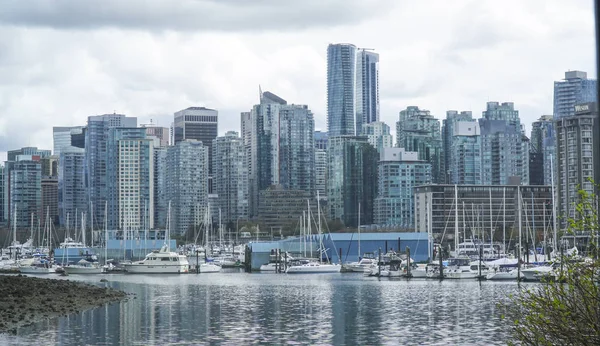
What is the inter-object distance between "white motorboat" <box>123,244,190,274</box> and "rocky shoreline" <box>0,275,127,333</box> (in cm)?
5071

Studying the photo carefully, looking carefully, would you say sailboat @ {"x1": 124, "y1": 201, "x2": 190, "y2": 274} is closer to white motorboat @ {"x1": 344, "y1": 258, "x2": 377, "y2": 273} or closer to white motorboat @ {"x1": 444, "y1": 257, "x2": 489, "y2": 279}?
white motorboat @ {"x1": 344, "y1": 258, "x2": 377, "y2": 273}

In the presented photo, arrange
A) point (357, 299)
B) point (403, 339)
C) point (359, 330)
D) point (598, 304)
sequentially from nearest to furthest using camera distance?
point (598, 304), point (403, 339), point (359, 330), point (357, 299)

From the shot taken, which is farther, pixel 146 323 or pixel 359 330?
pixel 146 323

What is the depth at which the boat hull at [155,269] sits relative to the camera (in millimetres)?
142750

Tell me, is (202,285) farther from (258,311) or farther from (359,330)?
(359,330)

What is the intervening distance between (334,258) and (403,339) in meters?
107

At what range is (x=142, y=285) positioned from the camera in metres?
111

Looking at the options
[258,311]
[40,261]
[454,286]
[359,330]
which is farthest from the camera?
[40,261]

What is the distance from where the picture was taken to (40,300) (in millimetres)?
71875

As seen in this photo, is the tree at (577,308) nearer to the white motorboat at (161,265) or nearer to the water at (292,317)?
the water at (292,317)

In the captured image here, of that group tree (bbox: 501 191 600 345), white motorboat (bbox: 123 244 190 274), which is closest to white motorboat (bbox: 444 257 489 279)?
white motorboat (bbox: 123 244 190 274)

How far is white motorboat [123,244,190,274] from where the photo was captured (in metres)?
143

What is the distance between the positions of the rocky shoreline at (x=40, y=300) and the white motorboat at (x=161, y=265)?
166 feet

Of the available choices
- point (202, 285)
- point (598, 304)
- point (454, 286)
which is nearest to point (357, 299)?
point (454, 286)
